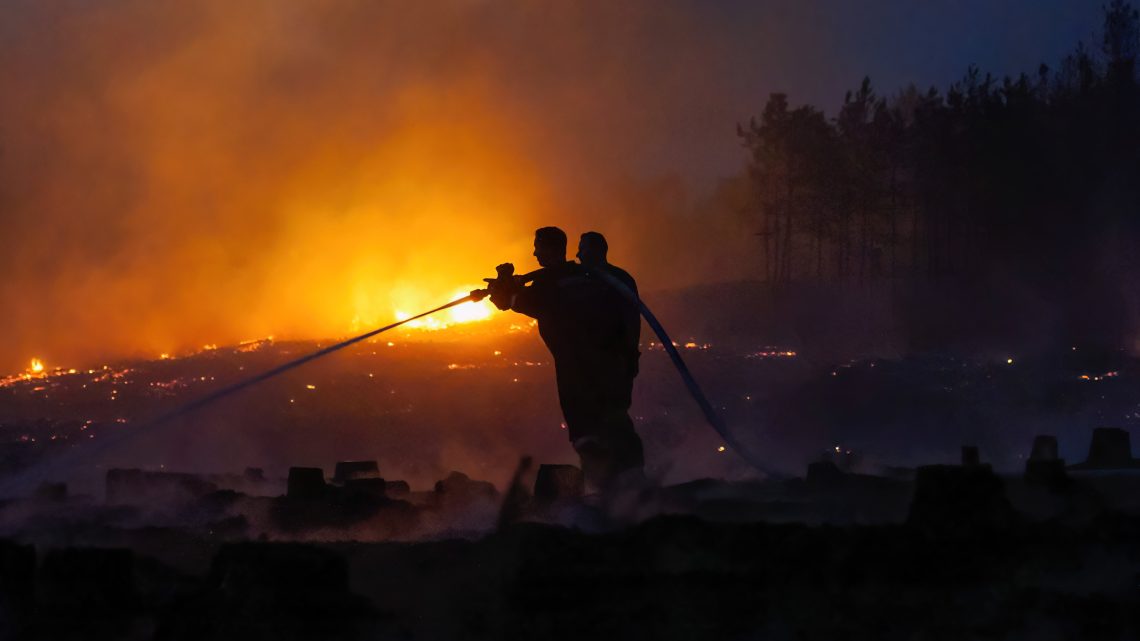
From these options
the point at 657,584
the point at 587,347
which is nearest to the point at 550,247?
the point at 587,347

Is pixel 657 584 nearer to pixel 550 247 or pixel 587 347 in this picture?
pixel 587 347

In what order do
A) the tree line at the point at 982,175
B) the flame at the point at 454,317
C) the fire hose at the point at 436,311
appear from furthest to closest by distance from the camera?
1. the tree line at the point at 982,175
2. the flame at the point at 454,317
3. the fire hose at the point at 436,311

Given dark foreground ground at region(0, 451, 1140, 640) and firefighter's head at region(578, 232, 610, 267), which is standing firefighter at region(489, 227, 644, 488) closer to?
firefighter's head at region(578, 232, 610, 267)

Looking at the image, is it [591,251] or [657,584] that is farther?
[591,251]

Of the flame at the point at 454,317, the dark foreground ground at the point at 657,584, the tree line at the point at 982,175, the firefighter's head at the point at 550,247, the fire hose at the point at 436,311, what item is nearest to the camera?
the dark foreground ground at the point at 657,584

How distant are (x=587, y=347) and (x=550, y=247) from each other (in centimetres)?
80

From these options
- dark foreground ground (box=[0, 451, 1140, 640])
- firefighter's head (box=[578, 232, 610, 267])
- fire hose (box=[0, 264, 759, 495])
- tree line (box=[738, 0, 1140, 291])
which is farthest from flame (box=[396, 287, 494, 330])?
tree line (box=[738, 0, 1140, 291])

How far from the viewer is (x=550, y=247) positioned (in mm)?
10125

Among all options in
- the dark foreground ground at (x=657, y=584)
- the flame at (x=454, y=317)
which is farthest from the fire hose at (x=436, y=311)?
the flame at (x=454, y=317)

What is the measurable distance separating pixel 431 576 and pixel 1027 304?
58.3 metres

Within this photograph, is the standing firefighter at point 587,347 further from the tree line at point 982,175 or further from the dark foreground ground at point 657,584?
the tree line at point 982,175

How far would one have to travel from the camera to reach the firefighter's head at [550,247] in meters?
10.1

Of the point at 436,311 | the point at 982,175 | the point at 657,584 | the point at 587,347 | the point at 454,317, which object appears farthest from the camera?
the point at 982,175

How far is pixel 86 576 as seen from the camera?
658 centimetres
